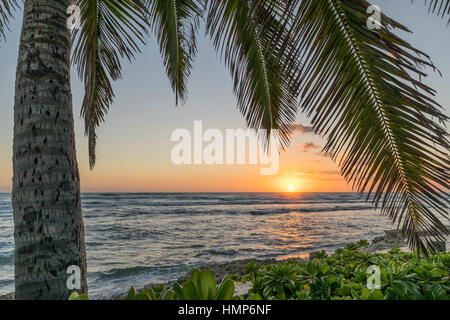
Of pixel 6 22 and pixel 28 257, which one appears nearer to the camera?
pixel 28 257

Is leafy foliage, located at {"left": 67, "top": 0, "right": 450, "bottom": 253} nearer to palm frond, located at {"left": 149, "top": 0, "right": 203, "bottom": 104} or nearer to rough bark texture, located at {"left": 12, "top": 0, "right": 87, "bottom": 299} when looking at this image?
rough bark texture, located at {"left": 12, "top": 0, "right": 87, "bottom": 299}

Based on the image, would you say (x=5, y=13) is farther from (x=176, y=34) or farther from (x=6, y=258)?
(x=6, y=258)

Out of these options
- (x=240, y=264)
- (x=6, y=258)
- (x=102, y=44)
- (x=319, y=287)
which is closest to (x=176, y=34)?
(x=102, y=44)

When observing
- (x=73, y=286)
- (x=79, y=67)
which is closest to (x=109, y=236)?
(x=79, y=67)

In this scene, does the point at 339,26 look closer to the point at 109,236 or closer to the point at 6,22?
the point at 6,22

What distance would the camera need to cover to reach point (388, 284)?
1.71 meters

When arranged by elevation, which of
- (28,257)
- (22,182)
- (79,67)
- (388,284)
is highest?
(79,67)

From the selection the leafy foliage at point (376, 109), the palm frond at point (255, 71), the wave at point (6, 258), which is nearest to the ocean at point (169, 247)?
the wave at point (6, 258)

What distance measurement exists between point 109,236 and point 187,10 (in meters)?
12.4

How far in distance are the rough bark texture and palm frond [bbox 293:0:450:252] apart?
1450 mm

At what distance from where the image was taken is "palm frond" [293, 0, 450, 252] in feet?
4.84

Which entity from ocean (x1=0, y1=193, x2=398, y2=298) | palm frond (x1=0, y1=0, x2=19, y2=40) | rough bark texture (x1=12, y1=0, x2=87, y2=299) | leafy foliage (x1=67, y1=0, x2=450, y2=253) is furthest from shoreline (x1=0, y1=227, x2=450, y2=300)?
palm frond (x1=0, y1=0, x2=19, y2=40)
